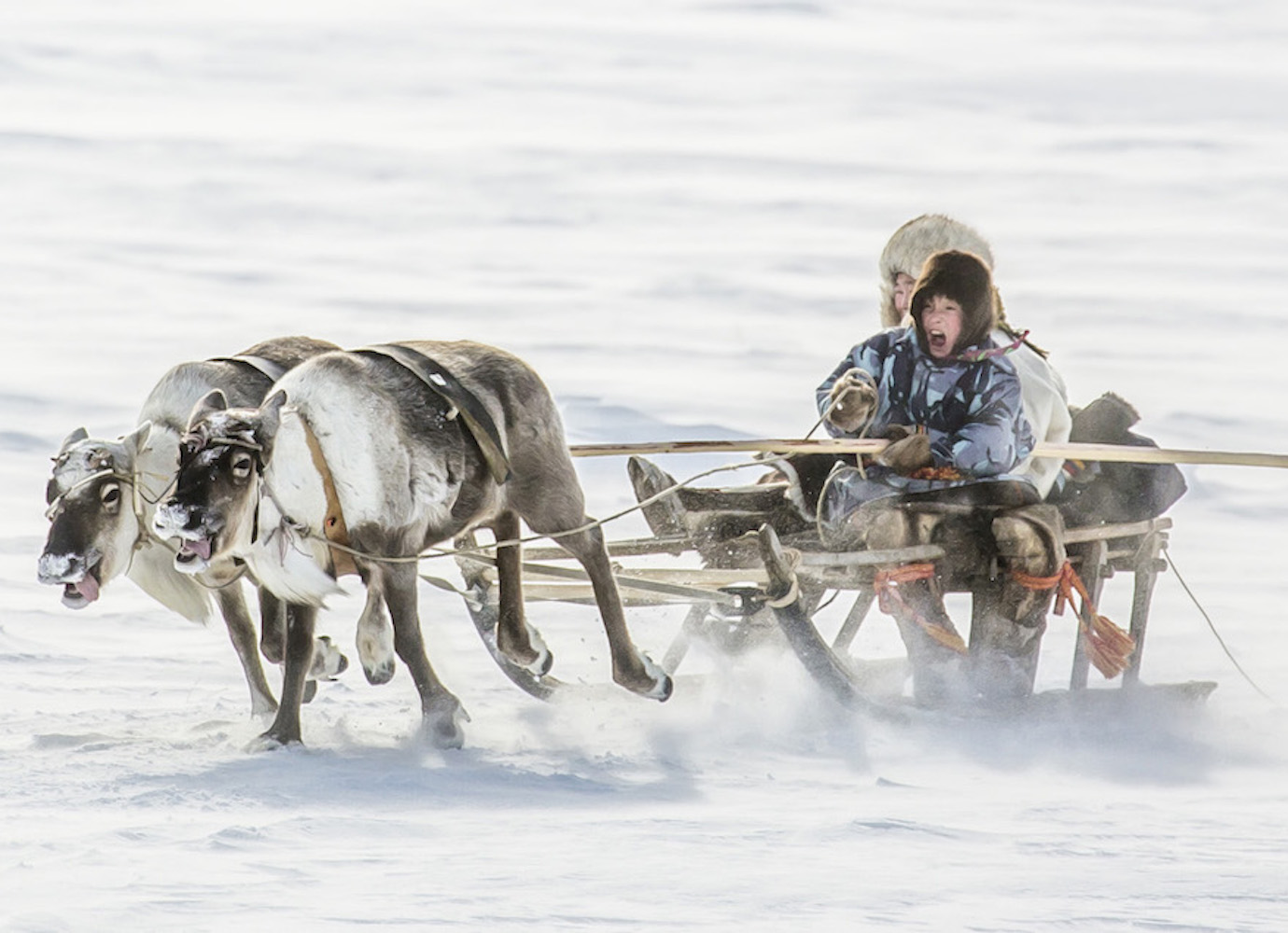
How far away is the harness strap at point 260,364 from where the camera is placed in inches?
270

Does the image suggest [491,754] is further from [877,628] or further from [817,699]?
[877,628]

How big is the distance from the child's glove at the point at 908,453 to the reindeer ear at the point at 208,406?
215cm

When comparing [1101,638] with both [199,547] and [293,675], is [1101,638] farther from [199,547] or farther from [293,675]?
[199,547]

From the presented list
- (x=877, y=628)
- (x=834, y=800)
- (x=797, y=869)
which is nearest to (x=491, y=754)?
(x=834, y=800)

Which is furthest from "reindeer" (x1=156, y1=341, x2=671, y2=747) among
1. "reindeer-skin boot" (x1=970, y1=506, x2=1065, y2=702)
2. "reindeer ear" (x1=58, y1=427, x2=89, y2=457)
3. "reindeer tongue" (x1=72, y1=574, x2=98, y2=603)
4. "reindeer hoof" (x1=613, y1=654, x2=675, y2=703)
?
"reindeer-skin boot" (x1=970, y1=506, x2=1065, y2=702)

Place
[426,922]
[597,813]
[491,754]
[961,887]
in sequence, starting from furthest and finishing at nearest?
[491,754]
[597,813]
[961,887]
[426,922]

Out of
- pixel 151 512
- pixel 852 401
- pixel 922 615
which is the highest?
pixel 852 401

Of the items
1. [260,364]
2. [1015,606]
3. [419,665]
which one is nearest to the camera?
[419,665]

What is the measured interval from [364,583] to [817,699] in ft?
5.63

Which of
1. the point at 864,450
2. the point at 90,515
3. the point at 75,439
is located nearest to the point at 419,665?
the point at 90,515

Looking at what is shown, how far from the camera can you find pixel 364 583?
659 centimetres

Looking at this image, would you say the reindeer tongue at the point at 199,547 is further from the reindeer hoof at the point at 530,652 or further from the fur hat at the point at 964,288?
the fur hat at the point at 964,288

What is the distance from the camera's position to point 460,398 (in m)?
6.45

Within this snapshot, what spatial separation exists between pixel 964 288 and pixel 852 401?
20.6 inches
